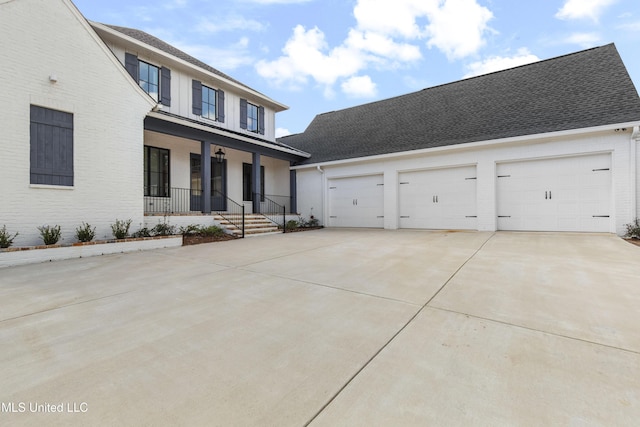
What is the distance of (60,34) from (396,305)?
8928 millimetres

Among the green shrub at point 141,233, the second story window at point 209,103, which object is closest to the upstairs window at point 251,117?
the second story window at point 209,103

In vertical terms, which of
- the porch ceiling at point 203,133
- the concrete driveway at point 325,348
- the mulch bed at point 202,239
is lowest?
the concrete driveway at point 325,348

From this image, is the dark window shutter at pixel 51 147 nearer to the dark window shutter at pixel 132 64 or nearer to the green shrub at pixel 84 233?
the green shrub at pixel 84 233

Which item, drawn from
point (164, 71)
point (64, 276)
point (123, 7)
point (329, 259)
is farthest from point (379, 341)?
→ point (123, 7)

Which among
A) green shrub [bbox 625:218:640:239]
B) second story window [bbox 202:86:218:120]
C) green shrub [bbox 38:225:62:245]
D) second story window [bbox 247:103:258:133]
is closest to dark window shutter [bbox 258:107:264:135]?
second story window [bbox 247:103:258:133]

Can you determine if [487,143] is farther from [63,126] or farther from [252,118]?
[63,126]

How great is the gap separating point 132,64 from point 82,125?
3795 millimetres

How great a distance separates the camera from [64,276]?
412 centimetres

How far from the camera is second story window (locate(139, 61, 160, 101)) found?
29.9 feet

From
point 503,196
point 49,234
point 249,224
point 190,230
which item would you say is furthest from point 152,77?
point 503,196

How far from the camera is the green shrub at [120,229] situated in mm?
6486

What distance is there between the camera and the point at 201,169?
9.66 meters

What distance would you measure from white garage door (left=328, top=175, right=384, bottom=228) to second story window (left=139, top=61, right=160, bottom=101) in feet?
24.7

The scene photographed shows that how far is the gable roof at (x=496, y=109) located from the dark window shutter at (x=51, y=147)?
346 inches
